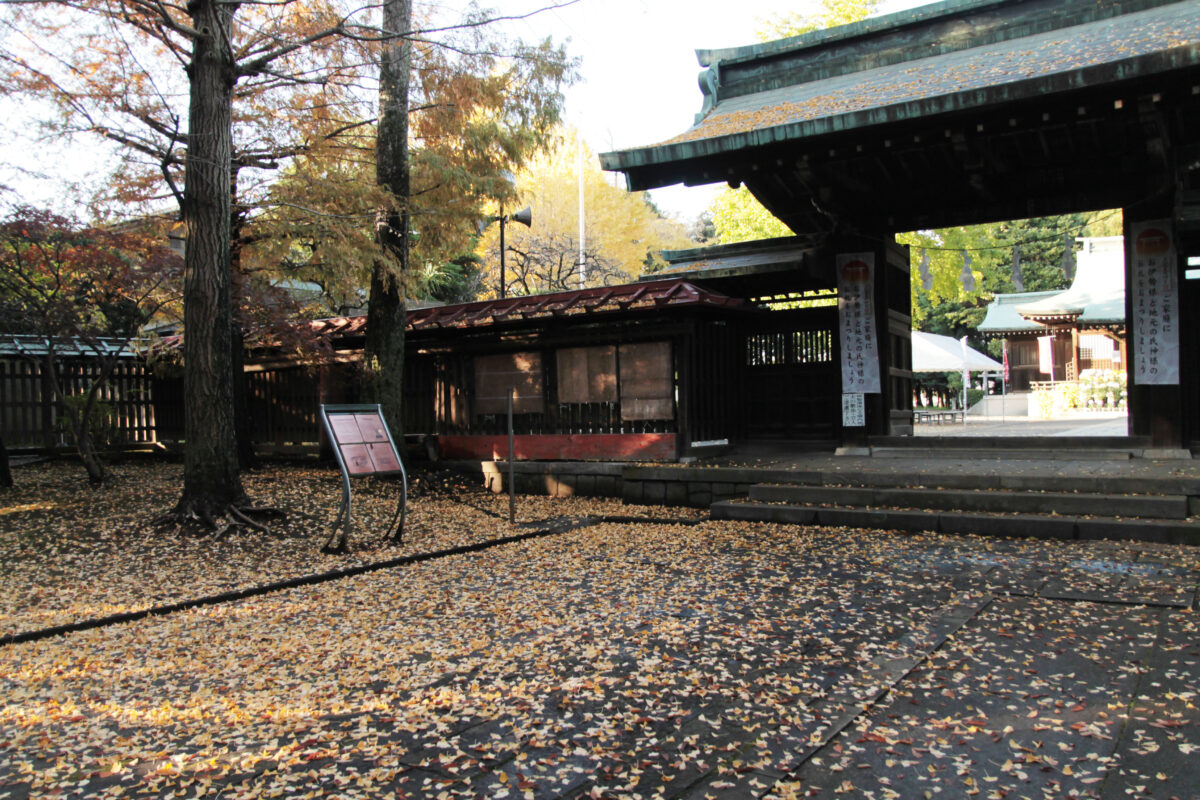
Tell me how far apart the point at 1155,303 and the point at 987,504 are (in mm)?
3210

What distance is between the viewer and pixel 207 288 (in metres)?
7.43

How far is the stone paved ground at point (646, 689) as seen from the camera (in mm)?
2729

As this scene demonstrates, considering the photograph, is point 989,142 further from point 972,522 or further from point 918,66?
point 972,522

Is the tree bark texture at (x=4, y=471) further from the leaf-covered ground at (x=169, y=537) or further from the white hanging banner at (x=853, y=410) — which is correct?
the white hanging banner at (x=853, y=410)

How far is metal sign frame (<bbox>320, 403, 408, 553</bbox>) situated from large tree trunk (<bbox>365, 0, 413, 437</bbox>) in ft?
10.1

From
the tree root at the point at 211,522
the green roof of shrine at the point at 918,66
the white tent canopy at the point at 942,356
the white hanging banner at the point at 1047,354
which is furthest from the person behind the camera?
the white hanging banner at the point at 1047,354

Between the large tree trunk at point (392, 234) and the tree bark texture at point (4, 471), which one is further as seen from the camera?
the large tree trunk at point (392, 234)

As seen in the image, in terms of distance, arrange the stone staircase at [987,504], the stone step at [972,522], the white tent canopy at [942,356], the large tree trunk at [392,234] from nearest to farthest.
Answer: the stone step at [972,522] → the stone staircase at [987,504] → the large tree trunk at [392,234] → the white tent canopy at [942,356]

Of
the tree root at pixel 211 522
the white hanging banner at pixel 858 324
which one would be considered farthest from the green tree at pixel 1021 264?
the tree root at pixel 211 522

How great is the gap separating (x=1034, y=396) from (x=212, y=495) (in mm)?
24509

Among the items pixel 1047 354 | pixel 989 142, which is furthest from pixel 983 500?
pixel 1047 354

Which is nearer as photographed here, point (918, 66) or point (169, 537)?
point (169, 537)

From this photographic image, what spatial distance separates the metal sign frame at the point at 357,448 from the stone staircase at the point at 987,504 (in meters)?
3.44

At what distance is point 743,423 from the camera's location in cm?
1151
